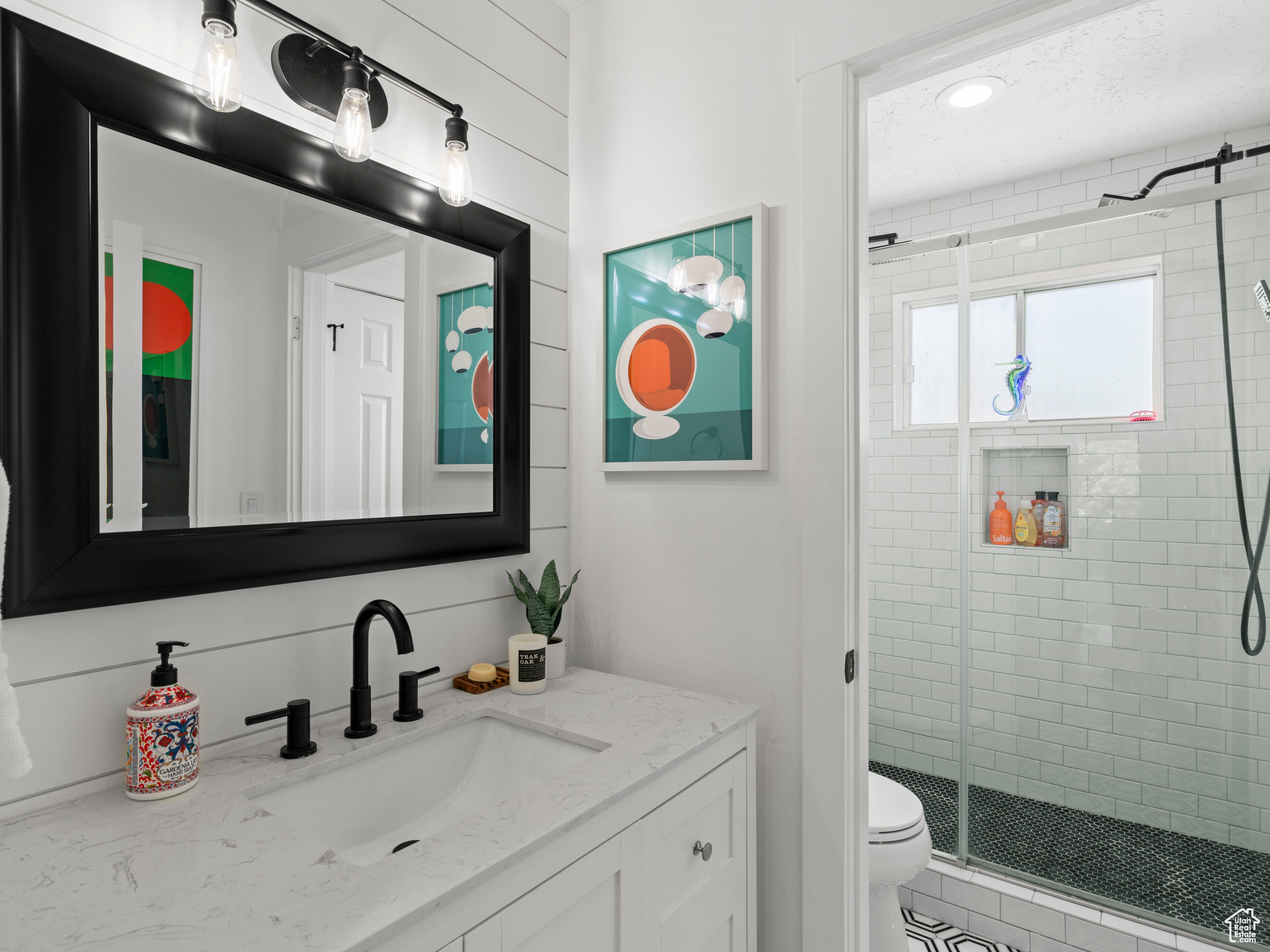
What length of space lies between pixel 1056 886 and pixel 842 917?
1.23m

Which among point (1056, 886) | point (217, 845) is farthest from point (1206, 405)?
point (217, 845)

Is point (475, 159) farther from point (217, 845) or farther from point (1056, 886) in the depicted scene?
point (1056, 886)

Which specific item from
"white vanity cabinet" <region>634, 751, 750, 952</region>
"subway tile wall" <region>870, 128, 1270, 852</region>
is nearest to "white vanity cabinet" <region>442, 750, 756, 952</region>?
"white vanity cabinet" <region>634, 751, 750, 952</region>

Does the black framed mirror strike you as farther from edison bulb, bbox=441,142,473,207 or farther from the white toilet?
the white toilet

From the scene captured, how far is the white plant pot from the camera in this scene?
1.42 metres

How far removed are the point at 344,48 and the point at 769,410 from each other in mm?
978

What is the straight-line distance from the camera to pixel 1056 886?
1978 mm

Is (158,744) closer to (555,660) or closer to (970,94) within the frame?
(555,660)

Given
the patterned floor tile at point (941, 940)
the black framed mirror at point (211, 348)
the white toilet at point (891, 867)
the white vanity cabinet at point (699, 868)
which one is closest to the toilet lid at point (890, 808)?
the white toilet at point (891, 867)

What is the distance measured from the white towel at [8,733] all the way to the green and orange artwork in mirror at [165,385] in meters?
0.37

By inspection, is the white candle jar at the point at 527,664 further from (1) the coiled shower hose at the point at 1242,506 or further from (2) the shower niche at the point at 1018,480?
(1) the coiled shower hose at the point at 1242,506

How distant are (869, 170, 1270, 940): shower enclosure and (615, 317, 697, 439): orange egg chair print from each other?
56.7 inches

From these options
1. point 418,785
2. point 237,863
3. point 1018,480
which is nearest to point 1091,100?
point 1018,480

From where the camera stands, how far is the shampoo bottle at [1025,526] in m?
2.25
